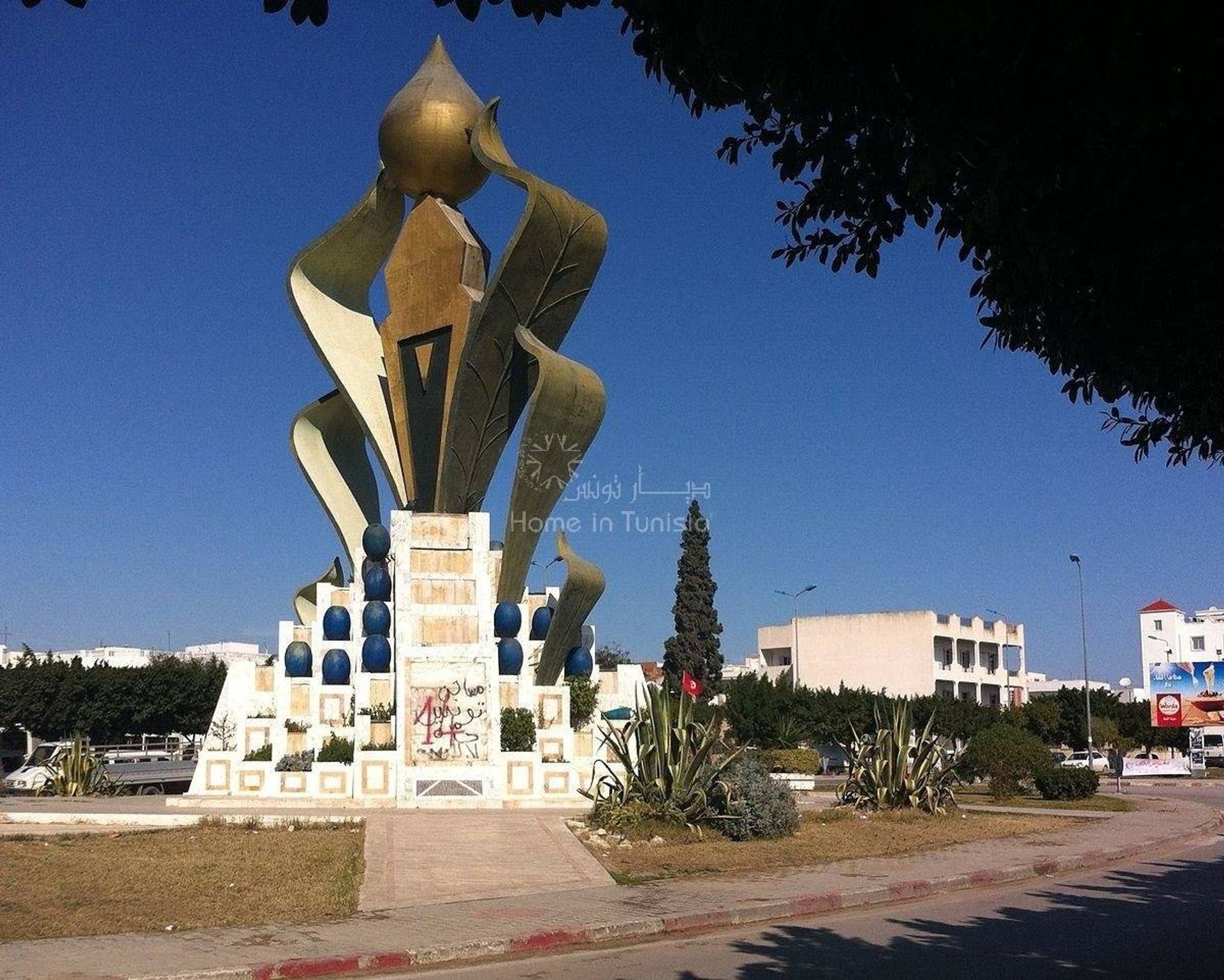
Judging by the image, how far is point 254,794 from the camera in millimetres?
25797

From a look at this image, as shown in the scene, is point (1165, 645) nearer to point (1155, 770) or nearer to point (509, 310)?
point (1155, 770)

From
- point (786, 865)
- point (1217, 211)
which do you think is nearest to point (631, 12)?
point (1217, 211)

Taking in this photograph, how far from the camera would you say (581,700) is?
28.4 metres

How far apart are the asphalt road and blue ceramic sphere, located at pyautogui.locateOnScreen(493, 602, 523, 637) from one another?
15.4 meters

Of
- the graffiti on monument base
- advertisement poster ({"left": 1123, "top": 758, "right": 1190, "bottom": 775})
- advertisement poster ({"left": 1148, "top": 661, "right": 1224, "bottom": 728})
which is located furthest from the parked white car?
the graffiti on monument base

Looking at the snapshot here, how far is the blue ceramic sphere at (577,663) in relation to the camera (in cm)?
2900

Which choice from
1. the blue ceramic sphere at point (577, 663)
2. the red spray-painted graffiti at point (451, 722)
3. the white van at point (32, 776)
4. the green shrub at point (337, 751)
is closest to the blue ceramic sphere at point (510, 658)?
the red spray-painted graffiti at point (451, 722)

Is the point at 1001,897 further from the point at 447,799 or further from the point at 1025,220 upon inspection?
the point at 447,799

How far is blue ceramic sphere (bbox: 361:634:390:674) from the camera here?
2592 cm

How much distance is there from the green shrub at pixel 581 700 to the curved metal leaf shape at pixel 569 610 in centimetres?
94

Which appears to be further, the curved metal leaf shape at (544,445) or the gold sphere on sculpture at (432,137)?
the gold sphere on sculpture at (432,137)

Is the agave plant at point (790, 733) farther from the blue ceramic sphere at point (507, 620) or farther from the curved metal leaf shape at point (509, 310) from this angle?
the curved metal leaf shape at point (509, 310)

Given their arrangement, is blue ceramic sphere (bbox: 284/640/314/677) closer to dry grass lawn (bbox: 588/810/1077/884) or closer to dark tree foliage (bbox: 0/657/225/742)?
dry grass lawn (bbox: 588/810/1077/884)

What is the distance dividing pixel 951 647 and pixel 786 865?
5774 centimetres
